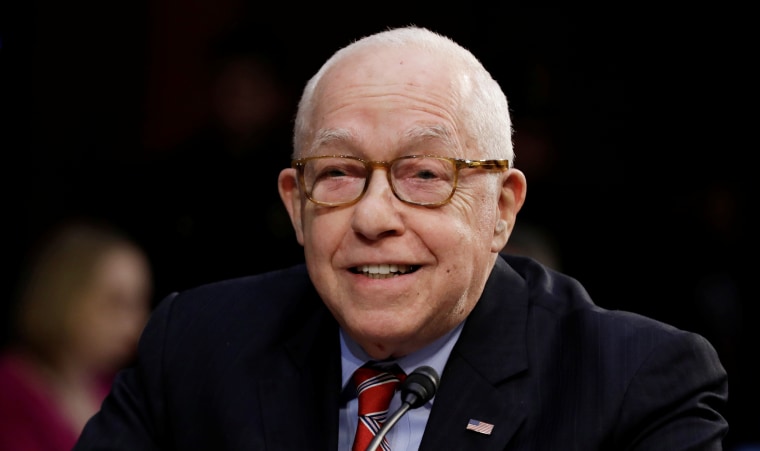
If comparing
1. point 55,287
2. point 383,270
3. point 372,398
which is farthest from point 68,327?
point 383,270

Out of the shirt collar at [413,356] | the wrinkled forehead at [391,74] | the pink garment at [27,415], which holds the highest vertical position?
the wrinkled forehead at [391,74]

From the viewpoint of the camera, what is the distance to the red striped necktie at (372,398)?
2.15 metres

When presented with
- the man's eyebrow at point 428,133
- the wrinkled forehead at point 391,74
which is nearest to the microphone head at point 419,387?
the man's eyebrow at point 428,133

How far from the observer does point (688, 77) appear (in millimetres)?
5199

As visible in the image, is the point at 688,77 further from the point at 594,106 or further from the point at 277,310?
the point at 277,310

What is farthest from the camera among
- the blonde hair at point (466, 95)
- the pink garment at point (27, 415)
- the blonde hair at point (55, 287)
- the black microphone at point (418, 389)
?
the blonde hair at point (55, 287)

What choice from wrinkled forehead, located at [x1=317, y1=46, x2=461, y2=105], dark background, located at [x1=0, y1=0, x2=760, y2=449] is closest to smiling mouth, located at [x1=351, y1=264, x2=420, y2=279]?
wrinkled forehead, located at [x1=317, y1=46, x2=461, y2=105]

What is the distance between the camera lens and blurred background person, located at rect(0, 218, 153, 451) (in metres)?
3.59

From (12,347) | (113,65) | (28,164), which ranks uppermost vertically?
(113,65)

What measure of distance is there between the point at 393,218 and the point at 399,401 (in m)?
0.41

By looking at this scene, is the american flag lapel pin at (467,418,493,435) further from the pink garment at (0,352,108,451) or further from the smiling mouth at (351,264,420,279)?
the pink garment at (0,352,108,451)

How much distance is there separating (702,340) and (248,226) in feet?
6.87

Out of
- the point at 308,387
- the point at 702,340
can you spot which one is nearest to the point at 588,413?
the point at 702,340

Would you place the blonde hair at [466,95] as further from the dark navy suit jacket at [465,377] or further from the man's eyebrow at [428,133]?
the dark navy suit jacket at [465,377]
